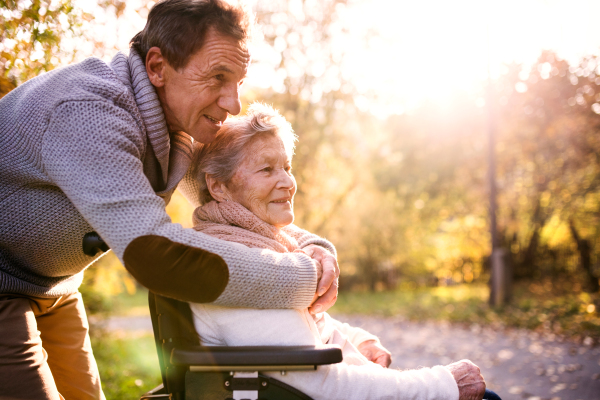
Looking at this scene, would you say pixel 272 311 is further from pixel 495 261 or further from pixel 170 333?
pixel 495 261

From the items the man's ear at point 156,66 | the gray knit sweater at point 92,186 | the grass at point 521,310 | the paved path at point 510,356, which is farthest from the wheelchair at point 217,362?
the grass at point 521,310

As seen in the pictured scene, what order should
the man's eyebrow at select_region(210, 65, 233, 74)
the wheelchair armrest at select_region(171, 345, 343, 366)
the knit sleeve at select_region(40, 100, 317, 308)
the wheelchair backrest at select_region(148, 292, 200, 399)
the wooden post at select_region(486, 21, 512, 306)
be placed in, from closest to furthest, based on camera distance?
the knit sleeve at select_region(40, 100, 317, 308), the wheelchair armrest at select_region(171, 345, 343, 366), the wheelchair backrest at select_region(148, 292, 200, 399), the man's eyebrow at select_region(210, 65, 233, 74), the wooden post at select_region(486, 21, 512, 306)

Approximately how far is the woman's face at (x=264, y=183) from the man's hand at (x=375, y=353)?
706 millimetres

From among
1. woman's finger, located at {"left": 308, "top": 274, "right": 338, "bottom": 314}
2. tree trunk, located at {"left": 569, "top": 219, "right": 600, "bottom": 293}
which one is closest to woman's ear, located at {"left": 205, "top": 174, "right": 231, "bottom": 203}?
woman's finger, located at {"left": 308, "top": 274, "right": 338, "bottom": 314}

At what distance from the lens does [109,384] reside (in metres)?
4.66

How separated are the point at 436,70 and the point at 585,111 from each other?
10.9 ft

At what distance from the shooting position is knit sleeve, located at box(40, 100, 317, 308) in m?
1.28

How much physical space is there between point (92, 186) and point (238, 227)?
2.06 ft

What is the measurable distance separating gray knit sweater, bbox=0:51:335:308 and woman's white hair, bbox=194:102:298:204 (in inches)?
10.3

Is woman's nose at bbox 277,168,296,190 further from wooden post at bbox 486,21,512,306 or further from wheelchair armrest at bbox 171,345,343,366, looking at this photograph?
wooden post at bbox 486,21,512,306

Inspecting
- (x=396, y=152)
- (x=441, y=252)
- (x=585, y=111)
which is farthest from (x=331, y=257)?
(x=441, y=252)

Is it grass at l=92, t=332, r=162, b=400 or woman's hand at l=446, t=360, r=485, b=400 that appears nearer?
woman's hand at l=446, t=360, r=485, b=400

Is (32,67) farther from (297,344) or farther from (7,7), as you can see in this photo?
(297,344)

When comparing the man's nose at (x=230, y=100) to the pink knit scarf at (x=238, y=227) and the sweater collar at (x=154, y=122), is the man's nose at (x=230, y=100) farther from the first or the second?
the pink knit scarf at (x=238, y=227)
